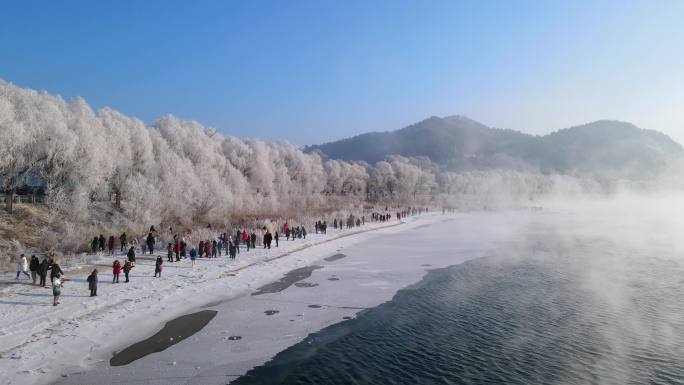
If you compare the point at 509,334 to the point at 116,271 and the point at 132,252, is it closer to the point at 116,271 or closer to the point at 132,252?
the point at 116,271

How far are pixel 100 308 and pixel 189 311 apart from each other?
3415 millimetres

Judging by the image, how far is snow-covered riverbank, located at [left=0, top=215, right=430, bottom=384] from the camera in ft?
41.6

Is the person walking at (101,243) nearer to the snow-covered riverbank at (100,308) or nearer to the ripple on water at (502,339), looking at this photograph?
the snow-covered riverbank at (100,308)

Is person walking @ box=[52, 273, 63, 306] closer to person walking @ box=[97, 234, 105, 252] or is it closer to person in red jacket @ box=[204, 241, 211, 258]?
person walking @ box=[97, 234, 105, 252]

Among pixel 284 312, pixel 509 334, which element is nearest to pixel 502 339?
pixel 509 334

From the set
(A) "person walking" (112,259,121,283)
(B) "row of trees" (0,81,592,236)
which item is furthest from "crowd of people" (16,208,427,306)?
(B) "row of trees" (0,81,592,236)

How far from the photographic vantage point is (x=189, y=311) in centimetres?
1833

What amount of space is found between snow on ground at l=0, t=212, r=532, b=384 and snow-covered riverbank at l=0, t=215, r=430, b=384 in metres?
0.03

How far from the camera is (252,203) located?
58.8m

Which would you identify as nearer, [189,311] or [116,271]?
[189,311]

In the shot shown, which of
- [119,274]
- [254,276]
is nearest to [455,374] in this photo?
[254,276]

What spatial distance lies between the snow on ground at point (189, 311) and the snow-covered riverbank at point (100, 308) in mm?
32

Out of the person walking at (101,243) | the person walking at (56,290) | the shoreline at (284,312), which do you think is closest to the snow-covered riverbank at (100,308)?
the person walking at (56,290)

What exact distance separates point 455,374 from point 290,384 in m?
4.95
